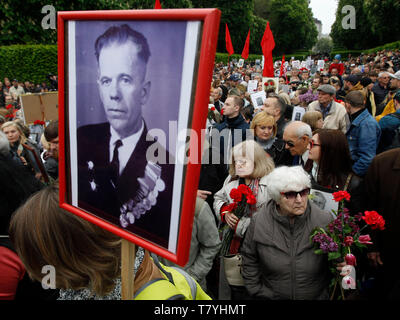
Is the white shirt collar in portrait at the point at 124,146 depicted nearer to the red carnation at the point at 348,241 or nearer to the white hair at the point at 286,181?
the white hair at the point at 286,181

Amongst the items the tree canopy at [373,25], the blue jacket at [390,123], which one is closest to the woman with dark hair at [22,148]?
the blue jacket at [390,123]

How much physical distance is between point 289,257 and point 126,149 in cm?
152

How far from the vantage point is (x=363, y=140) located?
364 cm

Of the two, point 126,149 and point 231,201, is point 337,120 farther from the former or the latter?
point 126,149

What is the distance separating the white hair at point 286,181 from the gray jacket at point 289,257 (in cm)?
16

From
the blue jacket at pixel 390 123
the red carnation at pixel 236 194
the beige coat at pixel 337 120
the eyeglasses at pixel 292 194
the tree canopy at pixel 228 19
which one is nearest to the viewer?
the eyeglasses at pixel 292 194

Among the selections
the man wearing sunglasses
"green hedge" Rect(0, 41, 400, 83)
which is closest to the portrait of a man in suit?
the man wearing sunglasses

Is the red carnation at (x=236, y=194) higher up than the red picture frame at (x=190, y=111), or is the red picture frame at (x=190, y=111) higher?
the red picture frame at (x=190, y=111)

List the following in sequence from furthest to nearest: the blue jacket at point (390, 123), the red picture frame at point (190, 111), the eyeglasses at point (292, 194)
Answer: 1. the blue jacket at point (390, 123)
2. the eyeglasses at point (292, 194)
3. the red picture frame at point (190, 111)

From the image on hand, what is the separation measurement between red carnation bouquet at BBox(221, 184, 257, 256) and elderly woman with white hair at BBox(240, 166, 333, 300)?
19cm

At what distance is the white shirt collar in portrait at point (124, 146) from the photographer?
3.16ft
